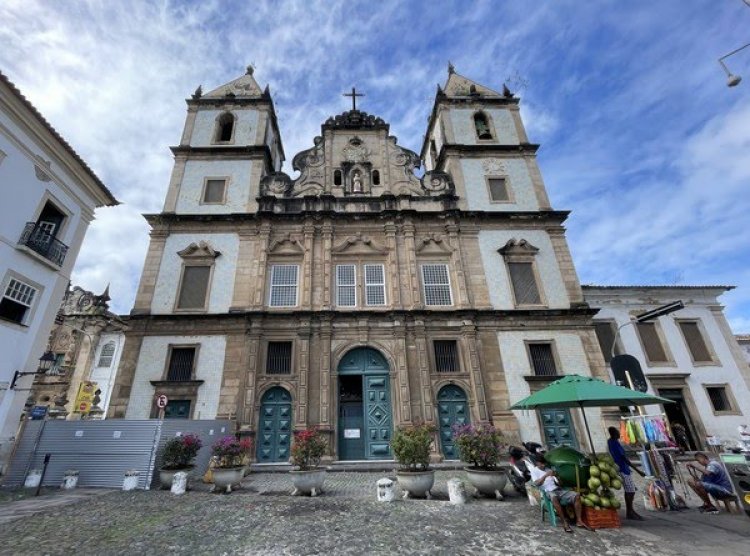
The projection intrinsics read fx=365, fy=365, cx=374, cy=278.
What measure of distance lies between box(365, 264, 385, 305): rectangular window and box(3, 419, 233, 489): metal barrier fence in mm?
9556

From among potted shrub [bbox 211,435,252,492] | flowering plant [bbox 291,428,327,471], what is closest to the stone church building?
potted shrub [bbox 211,435,252,492]

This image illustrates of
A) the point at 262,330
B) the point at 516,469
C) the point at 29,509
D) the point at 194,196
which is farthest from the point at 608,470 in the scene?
the point at 194,196

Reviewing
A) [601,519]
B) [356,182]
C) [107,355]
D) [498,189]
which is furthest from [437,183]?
[107,355]

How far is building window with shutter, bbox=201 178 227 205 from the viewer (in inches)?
794

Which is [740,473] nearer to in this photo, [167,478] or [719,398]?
[167,478]

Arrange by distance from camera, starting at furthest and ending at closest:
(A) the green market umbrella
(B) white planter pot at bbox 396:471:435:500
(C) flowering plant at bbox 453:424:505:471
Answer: (C) flowering plant at bbox 453:424:505:471 → (B) white planter pot at bbox 396:471:435:500 → (A) the green market umbrella

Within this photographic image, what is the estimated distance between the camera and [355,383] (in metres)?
16.5

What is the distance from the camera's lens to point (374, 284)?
1817 cm

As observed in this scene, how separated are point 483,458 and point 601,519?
313 cm

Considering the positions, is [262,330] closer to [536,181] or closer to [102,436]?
[102,436]

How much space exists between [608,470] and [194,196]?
21.2 m

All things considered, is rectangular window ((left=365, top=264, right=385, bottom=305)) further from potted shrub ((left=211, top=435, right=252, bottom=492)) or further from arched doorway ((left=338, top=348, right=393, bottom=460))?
potted shrub ((left=211, top=435, right=252, bottom=492))

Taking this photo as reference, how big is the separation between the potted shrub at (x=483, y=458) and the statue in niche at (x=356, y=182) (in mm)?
14619

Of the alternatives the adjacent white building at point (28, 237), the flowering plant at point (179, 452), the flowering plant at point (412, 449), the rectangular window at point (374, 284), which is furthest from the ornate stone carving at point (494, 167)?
the adjacent white building at point (28, 237)
